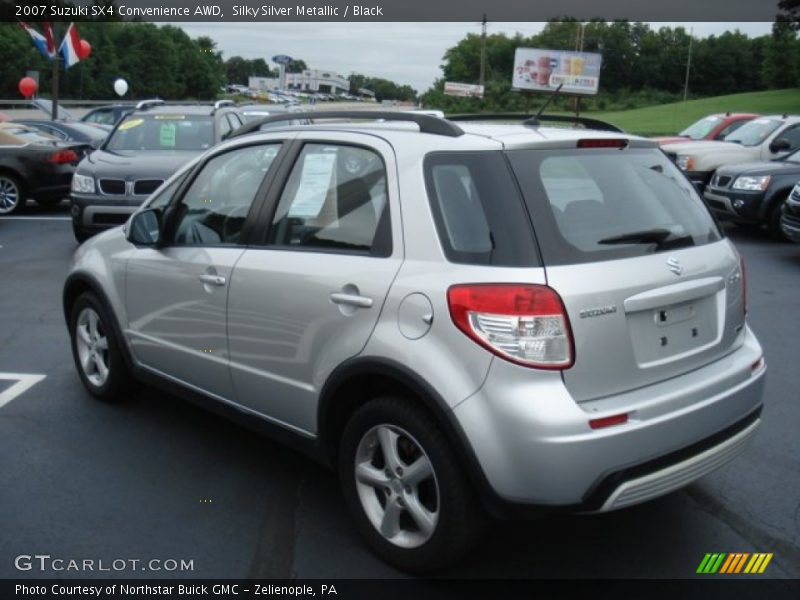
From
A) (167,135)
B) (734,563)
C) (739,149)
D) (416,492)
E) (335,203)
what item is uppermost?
(335,203)

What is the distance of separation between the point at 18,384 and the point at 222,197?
2.37 meters

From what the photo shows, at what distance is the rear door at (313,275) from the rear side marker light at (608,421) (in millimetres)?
896

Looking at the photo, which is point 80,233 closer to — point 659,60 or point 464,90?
point 464,90

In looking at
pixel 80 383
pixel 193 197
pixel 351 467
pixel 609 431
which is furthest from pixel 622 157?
pixel 80 383

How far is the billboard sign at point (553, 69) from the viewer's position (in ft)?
179

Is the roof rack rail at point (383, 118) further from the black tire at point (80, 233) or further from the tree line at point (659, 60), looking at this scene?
the tree line at point (659, 60)

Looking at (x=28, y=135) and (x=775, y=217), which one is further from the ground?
(x=28, y=135)

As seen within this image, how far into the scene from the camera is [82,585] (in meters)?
3.19

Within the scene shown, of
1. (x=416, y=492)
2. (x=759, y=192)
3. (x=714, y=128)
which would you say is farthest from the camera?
(x=714, y=128)

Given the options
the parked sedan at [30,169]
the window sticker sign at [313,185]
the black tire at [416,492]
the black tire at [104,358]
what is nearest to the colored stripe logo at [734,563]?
the black tire at [416,492]

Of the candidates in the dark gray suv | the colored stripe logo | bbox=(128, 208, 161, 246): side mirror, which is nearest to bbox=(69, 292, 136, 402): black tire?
bbox=(128, 208, 161, 246): side mirror

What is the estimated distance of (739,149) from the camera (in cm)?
1408

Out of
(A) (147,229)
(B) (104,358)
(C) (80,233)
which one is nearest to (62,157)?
(C) (80,233)

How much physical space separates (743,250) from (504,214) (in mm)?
9404
